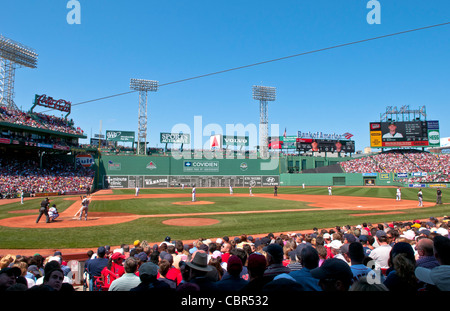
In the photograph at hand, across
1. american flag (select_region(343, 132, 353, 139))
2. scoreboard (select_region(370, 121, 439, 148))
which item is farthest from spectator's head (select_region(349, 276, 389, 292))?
american flag (select_region(343, 132, 353, 139))

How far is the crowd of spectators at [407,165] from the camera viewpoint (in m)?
52.5

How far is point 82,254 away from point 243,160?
2057 inches

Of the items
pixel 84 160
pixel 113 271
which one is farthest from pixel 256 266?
pixel 84 160

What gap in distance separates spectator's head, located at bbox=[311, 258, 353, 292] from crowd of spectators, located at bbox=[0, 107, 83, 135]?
46.1 m

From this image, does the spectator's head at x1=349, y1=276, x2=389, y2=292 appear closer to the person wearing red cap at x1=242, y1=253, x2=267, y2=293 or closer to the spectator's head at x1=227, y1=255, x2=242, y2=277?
the person wearing red cap at x1=242, y1=253, x2=267, y2=293

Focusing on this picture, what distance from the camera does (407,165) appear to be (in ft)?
188

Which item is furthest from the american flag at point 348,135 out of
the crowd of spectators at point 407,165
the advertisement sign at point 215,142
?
the advertisement sign at point 215,142

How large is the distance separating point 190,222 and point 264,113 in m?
52.6

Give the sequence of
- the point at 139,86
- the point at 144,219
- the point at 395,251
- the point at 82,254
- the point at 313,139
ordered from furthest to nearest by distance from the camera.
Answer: the point at 313,139
the point at 139,86
the point at 144,219
the point at 82,254
the point at 395,251

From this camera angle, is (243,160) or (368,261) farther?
(243,160)

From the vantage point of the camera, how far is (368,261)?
493cm

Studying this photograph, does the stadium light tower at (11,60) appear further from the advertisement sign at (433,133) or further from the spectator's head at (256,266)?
the advertisement sign at (433,133)
